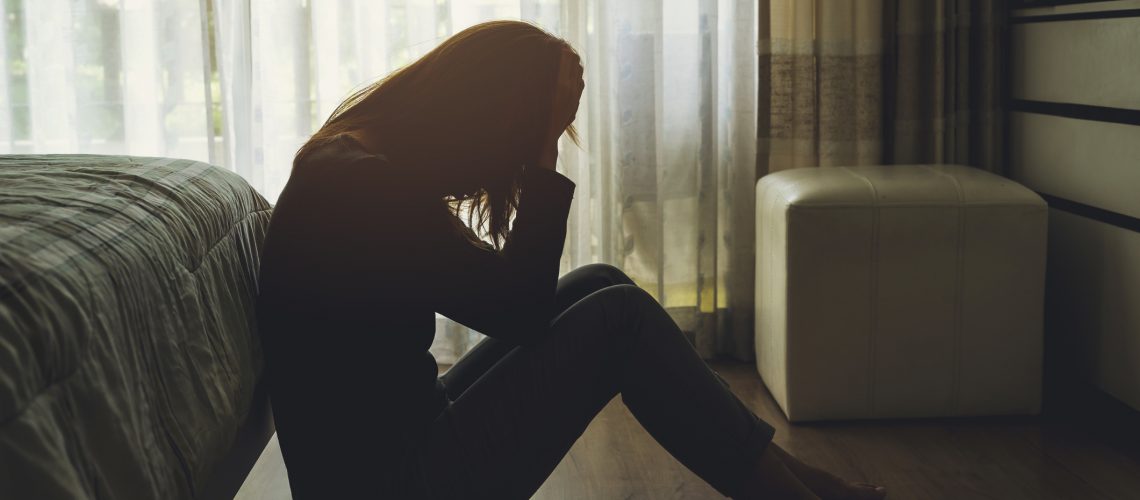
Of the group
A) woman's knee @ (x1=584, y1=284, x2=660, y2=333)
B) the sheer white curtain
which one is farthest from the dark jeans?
the sheer white curtain

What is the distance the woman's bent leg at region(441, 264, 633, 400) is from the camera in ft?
5.44

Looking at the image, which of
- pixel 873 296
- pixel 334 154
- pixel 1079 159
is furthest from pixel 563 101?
pixel 1079 159

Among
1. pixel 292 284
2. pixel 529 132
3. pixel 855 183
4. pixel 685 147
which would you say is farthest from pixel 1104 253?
pixel 292 284

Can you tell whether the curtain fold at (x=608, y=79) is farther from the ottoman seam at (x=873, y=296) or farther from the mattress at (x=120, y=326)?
the mattress at (x=120, y=326)

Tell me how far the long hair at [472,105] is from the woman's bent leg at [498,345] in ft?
0.74

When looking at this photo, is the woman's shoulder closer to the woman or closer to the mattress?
the woman

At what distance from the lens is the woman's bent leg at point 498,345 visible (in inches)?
65.2

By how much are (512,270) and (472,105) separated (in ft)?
0.76

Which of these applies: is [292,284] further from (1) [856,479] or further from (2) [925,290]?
(2) [925,290]

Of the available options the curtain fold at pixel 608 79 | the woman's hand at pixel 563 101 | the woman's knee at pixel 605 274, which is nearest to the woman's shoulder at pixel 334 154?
the woman's hand at pixel 563 101

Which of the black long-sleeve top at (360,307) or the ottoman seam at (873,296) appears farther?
the ottoman seam at (873,296)

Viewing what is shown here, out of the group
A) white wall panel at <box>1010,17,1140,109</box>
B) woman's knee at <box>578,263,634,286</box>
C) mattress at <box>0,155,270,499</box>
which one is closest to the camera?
mattress at <box>0,155,270,499</box>

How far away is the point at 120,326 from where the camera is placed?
112 centimetres

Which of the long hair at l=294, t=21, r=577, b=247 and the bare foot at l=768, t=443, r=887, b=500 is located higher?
the long hair at l=294, t=21, r=577, b=247
